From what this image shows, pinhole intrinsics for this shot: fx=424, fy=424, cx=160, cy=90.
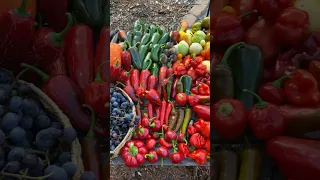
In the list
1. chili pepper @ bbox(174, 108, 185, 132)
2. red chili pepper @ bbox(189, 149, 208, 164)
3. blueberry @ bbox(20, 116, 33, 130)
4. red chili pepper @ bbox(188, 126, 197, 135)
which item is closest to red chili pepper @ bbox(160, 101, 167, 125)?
chili pepper @ bbox(174, 108, 185, 132)

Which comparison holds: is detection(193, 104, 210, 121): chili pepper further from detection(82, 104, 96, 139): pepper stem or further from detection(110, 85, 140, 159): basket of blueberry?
detection(82, 104, 96, 139): pepper stem

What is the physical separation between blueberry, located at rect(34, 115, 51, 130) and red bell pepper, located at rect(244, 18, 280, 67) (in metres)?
0.53

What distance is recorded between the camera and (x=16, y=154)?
0.93 m

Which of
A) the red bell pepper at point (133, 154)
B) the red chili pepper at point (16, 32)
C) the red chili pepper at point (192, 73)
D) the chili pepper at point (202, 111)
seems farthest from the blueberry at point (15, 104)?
the red chili pepper at point (192, 73)

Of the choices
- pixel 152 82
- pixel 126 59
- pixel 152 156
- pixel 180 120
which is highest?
pixel 126 59

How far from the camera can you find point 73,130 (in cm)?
102

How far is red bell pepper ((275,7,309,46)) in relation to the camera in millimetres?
1031

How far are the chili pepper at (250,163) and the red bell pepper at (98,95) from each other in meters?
0.37

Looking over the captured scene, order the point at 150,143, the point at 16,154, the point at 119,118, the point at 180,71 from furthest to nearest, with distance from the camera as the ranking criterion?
1. the point at 180,71
2. the point at 150,143
3. the point at 119,118
4. the point at 16,154

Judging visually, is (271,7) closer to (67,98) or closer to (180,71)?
(67,98)

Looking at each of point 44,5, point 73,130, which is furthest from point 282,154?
point 44,5

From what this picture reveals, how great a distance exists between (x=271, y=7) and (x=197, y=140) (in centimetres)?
239

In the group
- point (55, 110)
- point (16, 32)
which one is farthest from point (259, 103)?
point (16, 32)

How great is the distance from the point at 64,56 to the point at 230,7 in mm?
439
